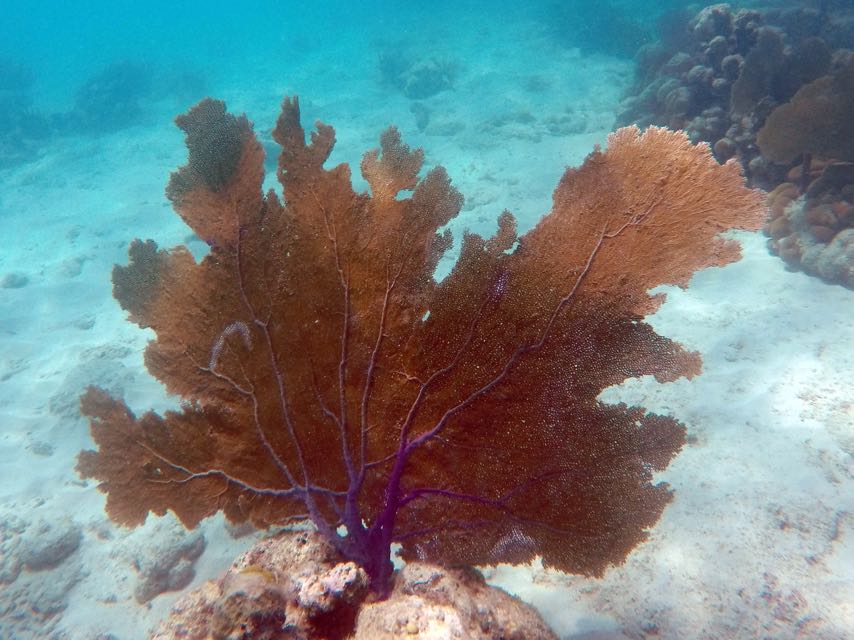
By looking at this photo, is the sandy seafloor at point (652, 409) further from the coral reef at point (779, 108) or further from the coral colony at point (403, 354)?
the coral colony at point (403, 354)

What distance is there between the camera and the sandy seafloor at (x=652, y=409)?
3.30 metres

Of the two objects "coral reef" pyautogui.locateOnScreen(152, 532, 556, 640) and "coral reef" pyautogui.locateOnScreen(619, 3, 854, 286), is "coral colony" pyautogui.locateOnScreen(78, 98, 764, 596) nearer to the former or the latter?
"coral reef" pyautogui.locateOnScreen(152, 532, 556, 640)

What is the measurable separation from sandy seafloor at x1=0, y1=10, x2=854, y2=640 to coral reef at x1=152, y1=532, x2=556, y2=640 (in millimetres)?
1499

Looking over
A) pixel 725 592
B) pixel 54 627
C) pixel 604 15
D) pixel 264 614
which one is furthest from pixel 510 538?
pixel 604 15

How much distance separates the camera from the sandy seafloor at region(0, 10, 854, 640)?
3.30 m

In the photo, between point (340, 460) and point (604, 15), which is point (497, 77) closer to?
point (604, 15)

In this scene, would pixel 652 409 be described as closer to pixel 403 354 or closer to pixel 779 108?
pixel 403 354

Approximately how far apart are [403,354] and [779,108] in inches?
314

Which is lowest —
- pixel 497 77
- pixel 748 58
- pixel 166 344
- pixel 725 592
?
pixel 497 77

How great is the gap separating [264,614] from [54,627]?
6267 mm

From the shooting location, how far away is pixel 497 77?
2202cm

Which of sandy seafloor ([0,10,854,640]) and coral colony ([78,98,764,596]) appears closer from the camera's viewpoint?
coral colony ([78,98,764,596])

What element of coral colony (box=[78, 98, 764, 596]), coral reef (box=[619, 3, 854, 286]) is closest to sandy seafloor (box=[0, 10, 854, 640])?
coral reef (box=[619, 3, 854, 286])

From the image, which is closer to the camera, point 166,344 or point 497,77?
point 166,344
